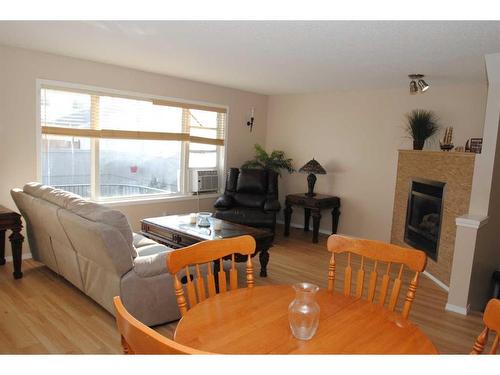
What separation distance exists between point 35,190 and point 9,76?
1.43 meters

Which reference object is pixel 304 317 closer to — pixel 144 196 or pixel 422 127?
pixel 422 127

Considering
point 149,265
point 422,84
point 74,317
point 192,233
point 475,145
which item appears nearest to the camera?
point 149,265

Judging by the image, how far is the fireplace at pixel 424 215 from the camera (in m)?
4.36

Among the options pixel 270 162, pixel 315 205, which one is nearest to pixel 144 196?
pixel 270 162

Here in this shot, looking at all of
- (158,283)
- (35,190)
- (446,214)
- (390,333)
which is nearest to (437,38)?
(446,214)

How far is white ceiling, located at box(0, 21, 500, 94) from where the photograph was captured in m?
2.87

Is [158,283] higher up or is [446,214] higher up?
[446,214]

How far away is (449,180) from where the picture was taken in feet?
13.5


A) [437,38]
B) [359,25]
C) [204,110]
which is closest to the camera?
[359,25]

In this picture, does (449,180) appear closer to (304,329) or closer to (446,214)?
(446,214)

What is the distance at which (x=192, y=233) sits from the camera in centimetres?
387

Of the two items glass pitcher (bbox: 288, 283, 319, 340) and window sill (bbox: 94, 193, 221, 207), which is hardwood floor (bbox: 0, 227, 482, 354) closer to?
window sill (bbox: 94, 193, 221, 207)

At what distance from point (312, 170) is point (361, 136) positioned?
903mm

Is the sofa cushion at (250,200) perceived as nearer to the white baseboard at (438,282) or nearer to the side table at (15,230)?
the white baseboard at (438,282)
